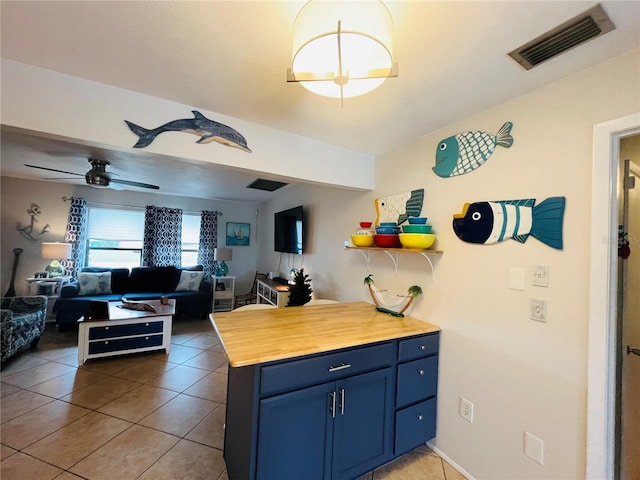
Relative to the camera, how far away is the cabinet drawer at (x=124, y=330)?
10.1 ft

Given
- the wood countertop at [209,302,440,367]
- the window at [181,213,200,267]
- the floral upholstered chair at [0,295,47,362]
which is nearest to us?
the wood countertop at [209,302,440,367]

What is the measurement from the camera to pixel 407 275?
225 centimetres

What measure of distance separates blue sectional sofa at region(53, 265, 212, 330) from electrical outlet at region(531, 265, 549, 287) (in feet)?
16.1

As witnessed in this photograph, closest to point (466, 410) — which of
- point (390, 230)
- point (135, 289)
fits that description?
point (390, 230)

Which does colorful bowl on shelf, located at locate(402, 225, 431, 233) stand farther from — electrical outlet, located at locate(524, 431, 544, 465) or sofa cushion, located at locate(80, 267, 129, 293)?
sofa cushion, located at locate(80, 267, 129, 293)

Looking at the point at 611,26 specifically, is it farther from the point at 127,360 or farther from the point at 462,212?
the point at 127,360

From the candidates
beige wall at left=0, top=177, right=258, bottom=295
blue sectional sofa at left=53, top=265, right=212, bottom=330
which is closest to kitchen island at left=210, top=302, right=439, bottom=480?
blue sectional sofa at left=53, top=265, right=212, bottom=330

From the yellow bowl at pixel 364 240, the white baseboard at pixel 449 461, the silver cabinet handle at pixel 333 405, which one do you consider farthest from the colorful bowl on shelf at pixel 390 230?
the white baseboard at pixel 449 461

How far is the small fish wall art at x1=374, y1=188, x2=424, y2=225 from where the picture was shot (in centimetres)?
216

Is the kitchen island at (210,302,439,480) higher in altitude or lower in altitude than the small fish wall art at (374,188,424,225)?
lower

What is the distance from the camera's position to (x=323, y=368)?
1.41 m

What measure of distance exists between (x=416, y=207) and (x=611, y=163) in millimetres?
1099

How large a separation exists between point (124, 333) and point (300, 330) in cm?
277

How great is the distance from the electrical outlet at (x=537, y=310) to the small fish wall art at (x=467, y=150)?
887mm
